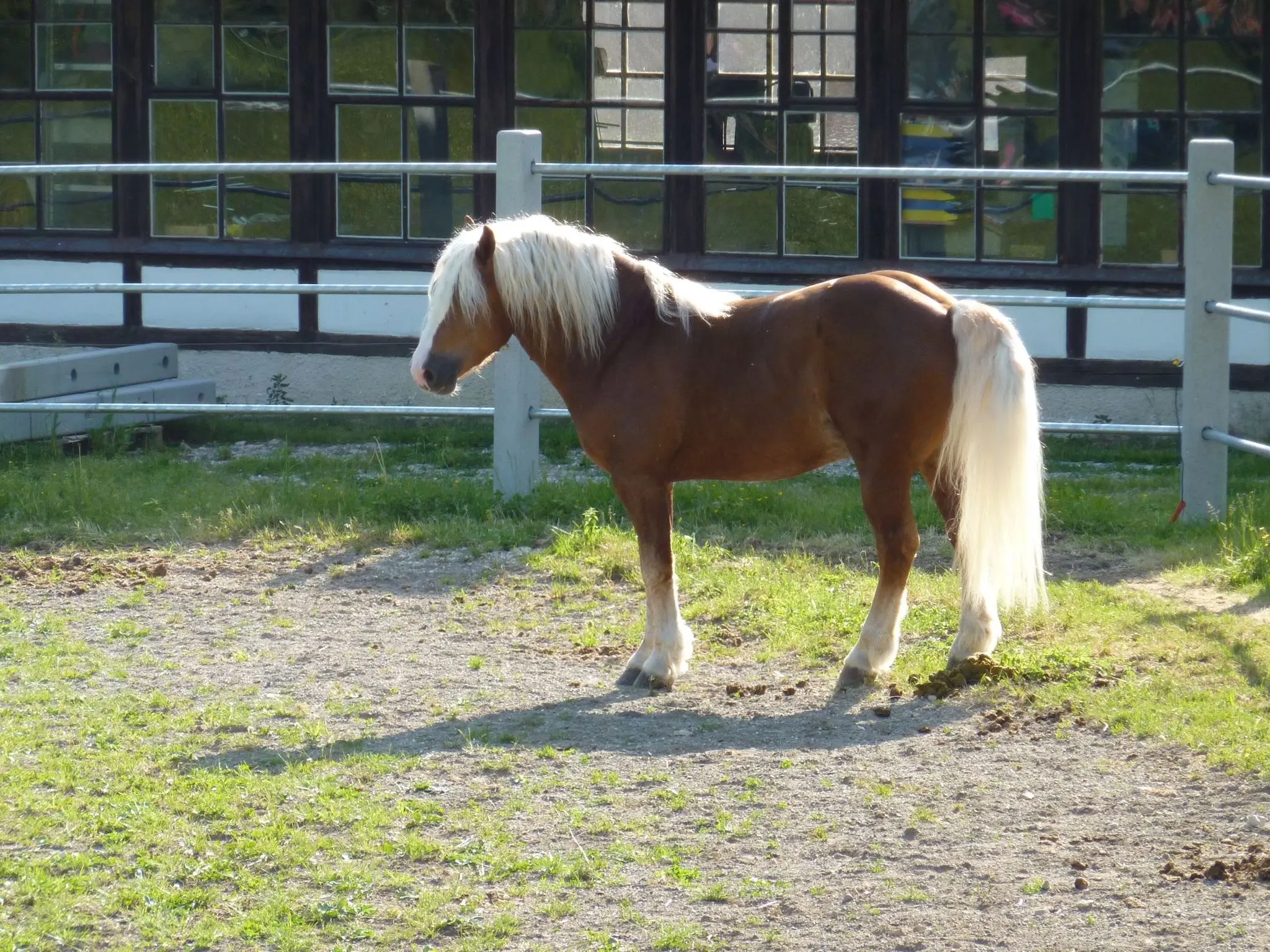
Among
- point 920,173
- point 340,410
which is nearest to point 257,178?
point 340,410

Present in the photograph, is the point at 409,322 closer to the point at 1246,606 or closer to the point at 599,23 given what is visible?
the point at 599,23

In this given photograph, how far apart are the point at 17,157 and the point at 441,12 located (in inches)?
129

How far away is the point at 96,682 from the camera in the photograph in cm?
521

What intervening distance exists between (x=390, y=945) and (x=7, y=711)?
2.16 meters

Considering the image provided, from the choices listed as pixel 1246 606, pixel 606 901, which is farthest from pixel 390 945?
pixel 1246 606

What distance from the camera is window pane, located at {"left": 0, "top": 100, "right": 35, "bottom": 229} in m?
11.1

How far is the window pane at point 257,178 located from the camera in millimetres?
10930

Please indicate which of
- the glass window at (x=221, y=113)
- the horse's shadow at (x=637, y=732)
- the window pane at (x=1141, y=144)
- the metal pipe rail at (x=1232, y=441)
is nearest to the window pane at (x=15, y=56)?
the glass window at (x=221, y=113)

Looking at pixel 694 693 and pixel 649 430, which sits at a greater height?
pixel 649 430

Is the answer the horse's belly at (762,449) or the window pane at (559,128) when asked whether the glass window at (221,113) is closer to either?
the window pane at (559,128)

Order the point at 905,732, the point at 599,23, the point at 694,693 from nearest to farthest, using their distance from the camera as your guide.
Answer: the point at 905,732, the point at 694,693, the point at 599,23

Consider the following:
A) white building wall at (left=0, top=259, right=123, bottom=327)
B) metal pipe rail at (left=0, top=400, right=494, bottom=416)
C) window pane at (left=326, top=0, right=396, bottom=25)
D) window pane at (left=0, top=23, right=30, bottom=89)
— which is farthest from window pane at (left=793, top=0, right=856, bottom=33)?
window pane at (left=0, top=23, right=30, bottom=89)

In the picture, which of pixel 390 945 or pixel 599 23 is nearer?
pixel 390 945

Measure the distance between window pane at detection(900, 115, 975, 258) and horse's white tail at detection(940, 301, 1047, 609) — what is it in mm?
5579
